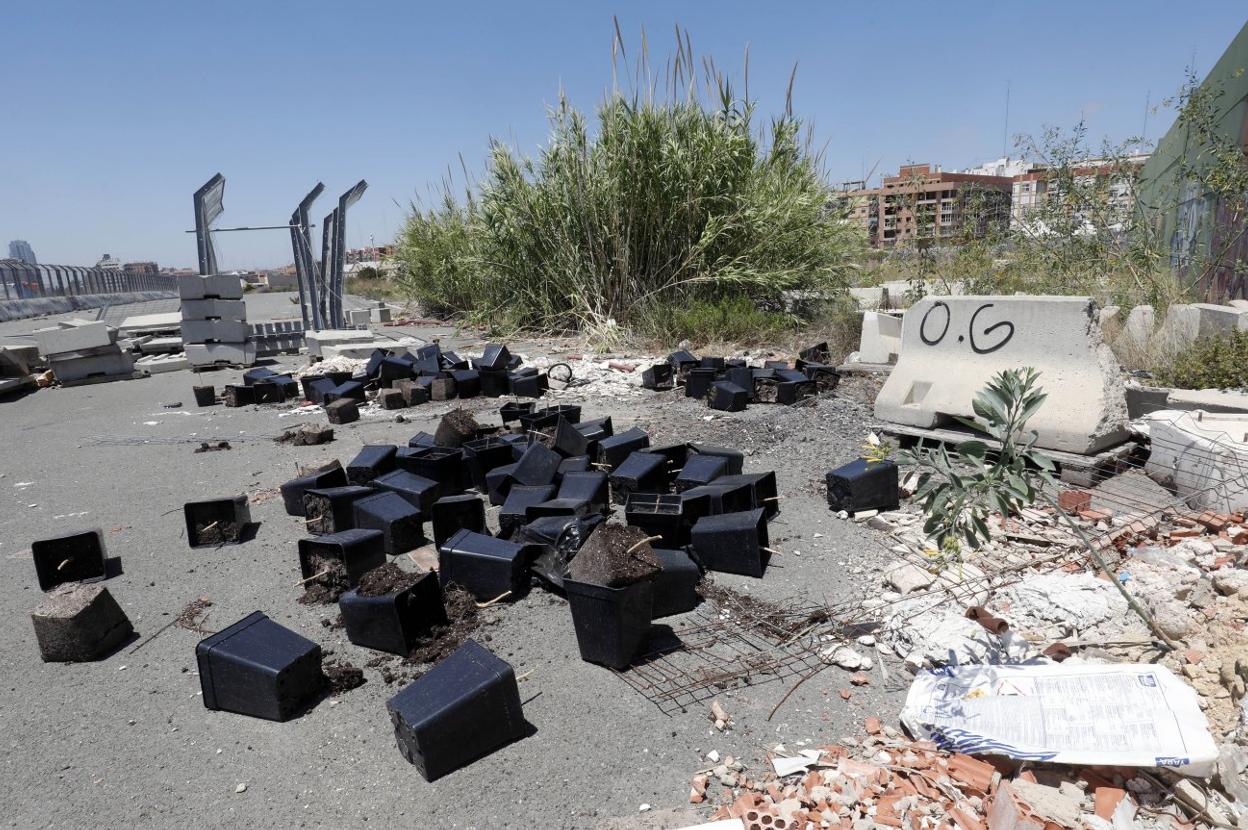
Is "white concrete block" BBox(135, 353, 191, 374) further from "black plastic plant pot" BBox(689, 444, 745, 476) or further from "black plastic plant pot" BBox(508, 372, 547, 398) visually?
"black plastic plant pot" BBox(689, 444, 745, 476)

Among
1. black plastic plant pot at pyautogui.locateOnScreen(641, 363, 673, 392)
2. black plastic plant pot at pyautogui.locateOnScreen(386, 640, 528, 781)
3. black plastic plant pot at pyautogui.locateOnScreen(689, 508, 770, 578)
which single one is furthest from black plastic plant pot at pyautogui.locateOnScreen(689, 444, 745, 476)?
black plastic plant pot at pyautogui.locateOnScreen(641, 363, 673, 392)

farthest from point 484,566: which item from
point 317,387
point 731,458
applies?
point 317,387

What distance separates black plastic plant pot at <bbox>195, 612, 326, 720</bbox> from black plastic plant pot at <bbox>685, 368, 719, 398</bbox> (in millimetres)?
6113

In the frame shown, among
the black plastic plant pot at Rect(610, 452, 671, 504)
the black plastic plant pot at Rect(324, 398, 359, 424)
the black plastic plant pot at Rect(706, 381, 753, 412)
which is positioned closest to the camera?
the black plastic plant pot at Rect(610, 452, 671, 504)

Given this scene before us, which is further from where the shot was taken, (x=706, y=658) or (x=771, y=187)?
(x=771, y=187)

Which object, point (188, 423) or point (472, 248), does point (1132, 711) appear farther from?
point (472, 248)

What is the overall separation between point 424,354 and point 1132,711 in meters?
9.71

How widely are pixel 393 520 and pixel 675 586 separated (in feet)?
6.27

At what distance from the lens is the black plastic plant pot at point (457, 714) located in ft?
8.84

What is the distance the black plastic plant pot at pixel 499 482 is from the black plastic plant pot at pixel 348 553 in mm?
1281

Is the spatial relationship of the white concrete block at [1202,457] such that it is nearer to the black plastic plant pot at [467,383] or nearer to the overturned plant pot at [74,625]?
the overturned plant pot at [74,625]

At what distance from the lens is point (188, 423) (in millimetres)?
8977

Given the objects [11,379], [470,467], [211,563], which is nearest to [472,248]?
[11,379]

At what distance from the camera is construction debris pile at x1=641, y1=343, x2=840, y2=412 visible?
805cm
